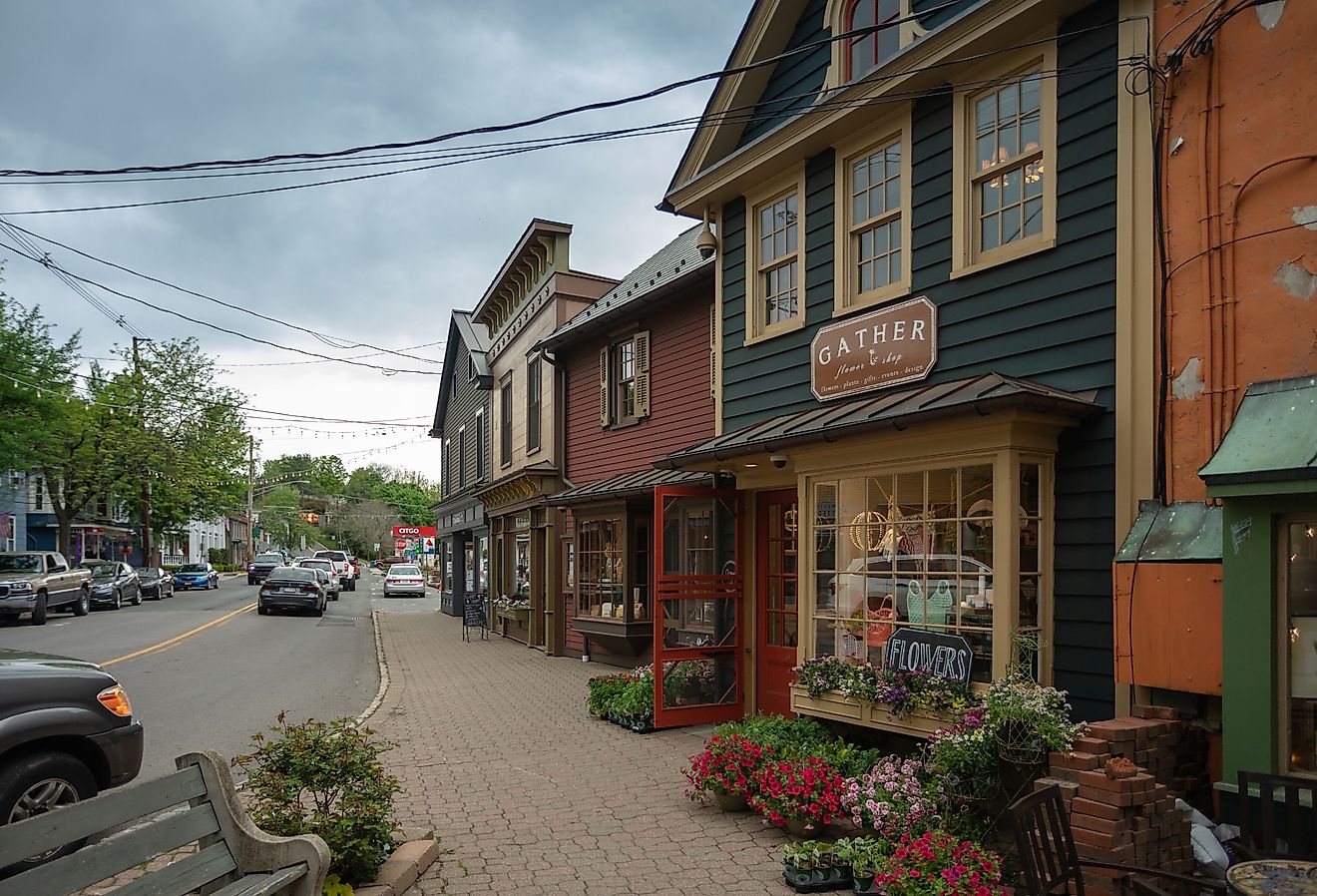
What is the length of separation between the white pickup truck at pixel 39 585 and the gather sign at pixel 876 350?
76.5 feet

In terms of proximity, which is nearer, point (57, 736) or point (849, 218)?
point (57, 736)

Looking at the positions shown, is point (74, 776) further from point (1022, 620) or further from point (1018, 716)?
point (1022, 620)

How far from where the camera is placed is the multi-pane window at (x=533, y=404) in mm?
19500

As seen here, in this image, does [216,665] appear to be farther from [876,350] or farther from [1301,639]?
[1301,639]

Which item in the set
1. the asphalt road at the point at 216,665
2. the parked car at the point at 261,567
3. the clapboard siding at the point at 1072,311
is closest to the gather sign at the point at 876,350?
the clapboard siding at the point at 1072,311

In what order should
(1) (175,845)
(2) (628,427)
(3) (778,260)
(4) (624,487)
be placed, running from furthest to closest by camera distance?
1. (2) (628,427)
2. (4) (624,487)
3. (3) (778,260)
4. (1) (175,845)

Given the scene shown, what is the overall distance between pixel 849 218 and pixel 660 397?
21.5 feet

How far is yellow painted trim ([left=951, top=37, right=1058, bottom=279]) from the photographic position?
6496mm

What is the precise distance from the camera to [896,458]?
22.9 ft

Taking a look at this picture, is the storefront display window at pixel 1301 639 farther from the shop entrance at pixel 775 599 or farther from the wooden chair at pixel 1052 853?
the shop entrance at pixel 775 599

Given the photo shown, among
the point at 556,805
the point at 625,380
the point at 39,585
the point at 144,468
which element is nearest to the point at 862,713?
the point at 556,805

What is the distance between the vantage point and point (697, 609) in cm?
993

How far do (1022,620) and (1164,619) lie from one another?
102cm

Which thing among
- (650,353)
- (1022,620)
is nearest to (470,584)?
(650,353)
